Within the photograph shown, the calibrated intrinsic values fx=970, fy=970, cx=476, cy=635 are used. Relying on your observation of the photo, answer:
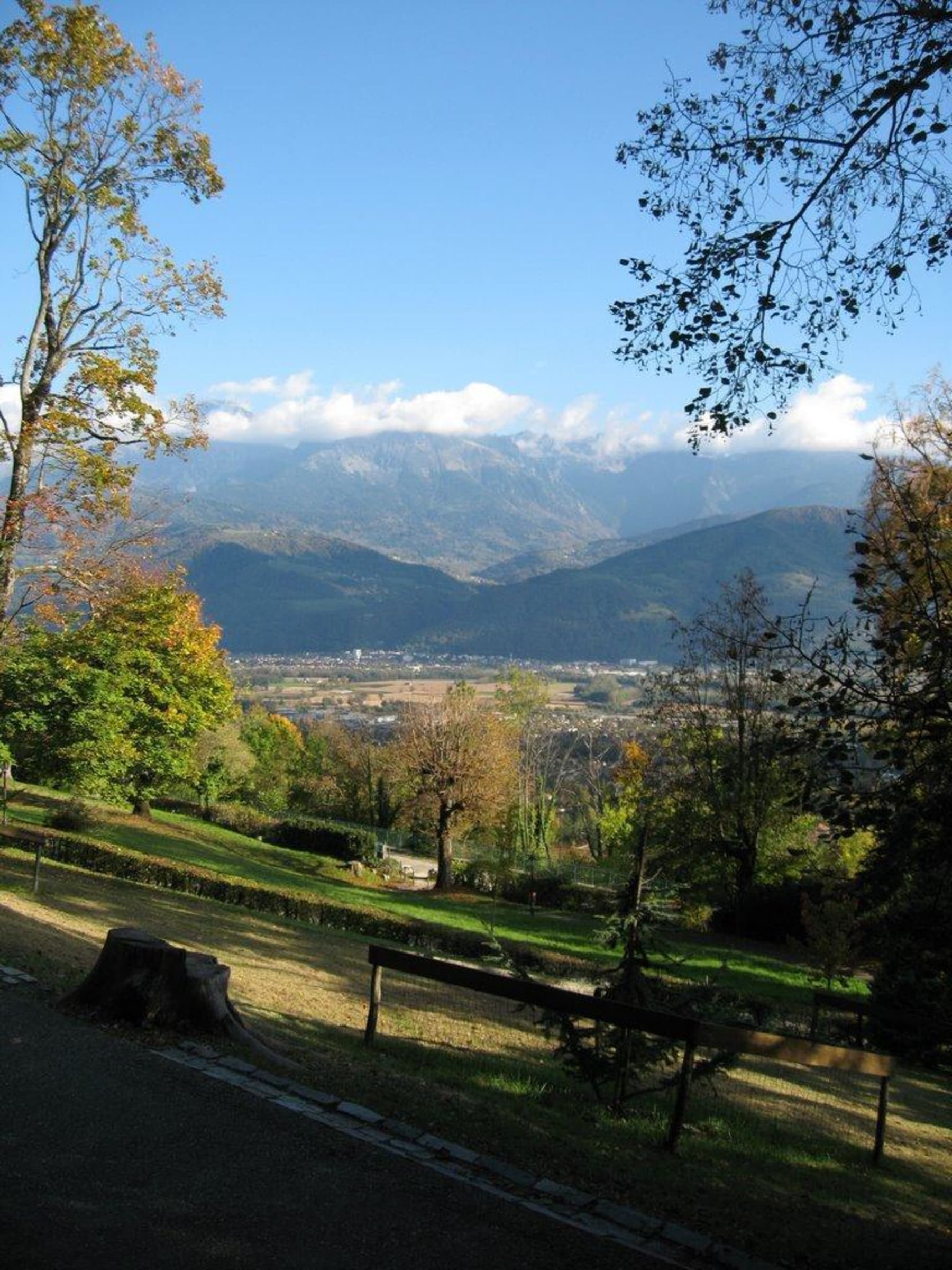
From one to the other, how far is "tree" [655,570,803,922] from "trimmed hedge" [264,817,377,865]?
51.2ft

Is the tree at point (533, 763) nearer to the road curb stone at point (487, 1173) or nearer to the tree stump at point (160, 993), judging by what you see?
the tree stump at point (160, 993)

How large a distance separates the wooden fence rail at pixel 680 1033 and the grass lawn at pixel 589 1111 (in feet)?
1.44

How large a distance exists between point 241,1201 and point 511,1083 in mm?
4196

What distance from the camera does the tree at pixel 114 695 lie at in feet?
58.6

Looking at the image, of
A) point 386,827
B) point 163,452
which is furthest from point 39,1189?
point 386,827

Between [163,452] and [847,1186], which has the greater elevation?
[163,452]

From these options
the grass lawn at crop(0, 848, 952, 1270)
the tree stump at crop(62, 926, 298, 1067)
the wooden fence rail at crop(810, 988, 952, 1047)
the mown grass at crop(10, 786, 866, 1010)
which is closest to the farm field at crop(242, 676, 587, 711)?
the mown grass at crop(10, 786, 866, 1010)

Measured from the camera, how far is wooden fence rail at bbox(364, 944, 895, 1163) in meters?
7.29

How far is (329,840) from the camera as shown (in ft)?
133

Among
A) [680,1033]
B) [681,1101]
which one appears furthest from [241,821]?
[680,1033]

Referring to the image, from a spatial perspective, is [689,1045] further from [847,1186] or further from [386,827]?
[386,827]

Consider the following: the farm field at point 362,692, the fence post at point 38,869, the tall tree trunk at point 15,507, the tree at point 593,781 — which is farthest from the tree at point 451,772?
the farm field at point 362,692

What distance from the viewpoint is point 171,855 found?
28.8m

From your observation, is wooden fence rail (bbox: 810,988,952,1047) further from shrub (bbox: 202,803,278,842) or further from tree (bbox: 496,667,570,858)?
shrub (bbox: 202,803,278,842)
